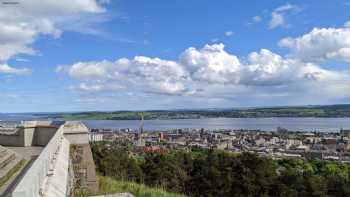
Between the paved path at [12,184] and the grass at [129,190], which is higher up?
the paved path at [12,184]

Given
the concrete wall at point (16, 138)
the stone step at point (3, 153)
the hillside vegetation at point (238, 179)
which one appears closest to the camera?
the stone step at point (3, 153)

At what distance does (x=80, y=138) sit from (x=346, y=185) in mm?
19732

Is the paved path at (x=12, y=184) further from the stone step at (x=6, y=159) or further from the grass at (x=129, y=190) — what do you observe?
the grass at (x=129, y=190)

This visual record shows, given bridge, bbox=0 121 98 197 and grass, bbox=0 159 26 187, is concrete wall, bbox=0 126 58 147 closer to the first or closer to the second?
bridge, bbox=0 121 98 197

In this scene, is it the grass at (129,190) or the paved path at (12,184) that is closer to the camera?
the paved path at (12,184)

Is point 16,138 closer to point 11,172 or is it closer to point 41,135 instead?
point 41,135

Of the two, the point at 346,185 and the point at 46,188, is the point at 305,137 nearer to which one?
the point at 346,185

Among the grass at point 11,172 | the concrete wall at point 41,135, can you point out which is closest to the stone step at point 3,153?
the grass at point 11,172

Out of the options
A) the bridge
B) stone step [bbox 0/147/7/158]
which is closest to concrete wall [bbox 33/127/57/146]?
the bridge

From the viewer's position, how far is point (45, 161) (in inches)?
158

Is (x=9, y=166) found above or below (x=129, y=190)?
above

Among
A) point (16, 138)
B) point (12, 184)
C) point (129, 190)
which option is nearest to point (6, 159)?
point (129, 190)

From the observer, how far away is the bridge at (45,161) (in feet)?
10.9

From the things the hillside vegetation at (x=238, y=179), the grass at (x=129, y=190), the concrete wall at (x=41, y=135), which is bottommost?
the hillside vegetation at (x=238, y=179)
